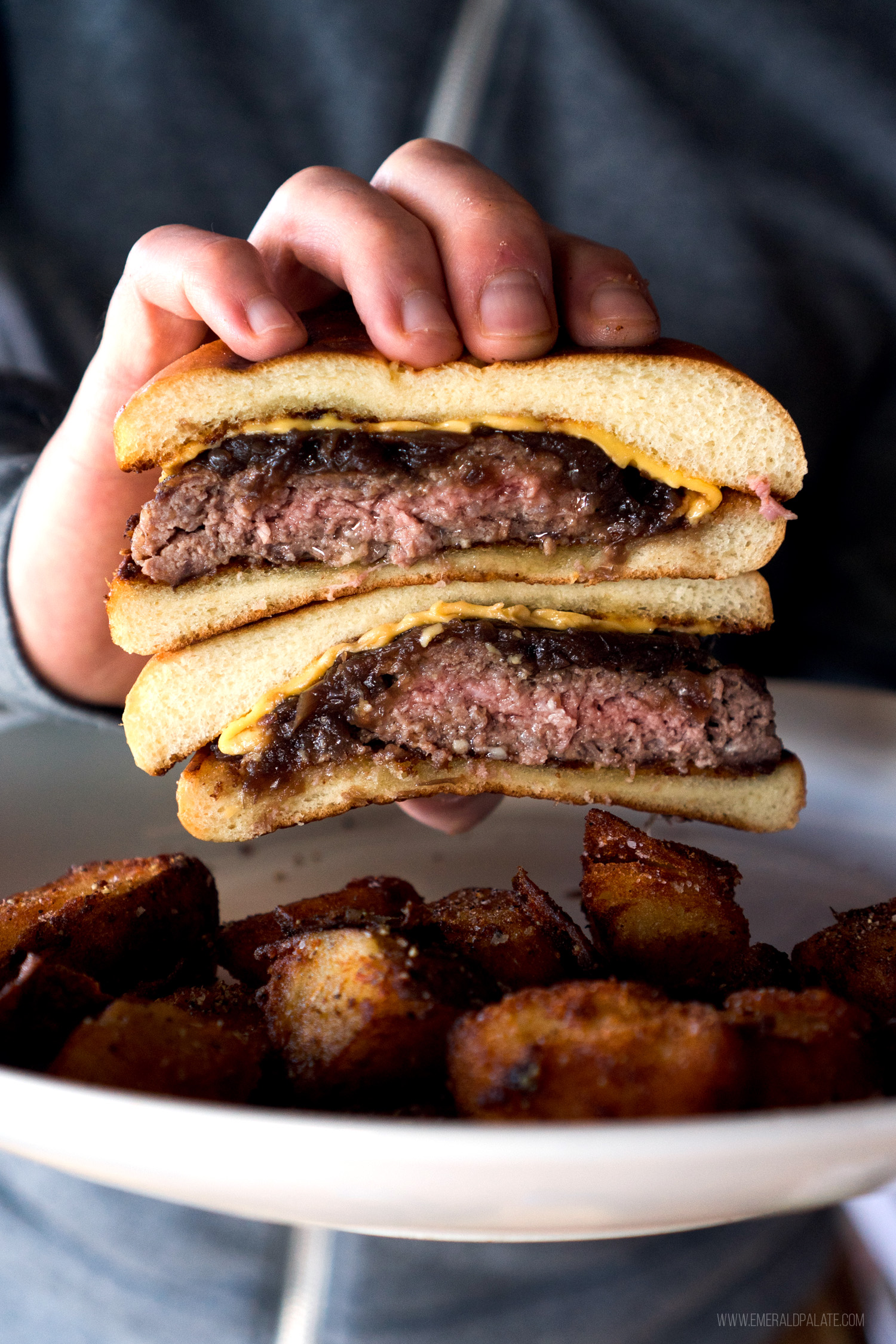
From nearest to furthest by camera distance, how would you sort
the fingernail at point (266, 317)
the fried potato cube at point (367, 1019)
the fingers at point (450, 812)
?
the fried potato cube at point (367, 1019) < the fingernail at point (266, 317) < the fingers at point (450, 812)

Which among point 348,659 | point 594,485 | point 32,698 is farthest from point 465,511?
point 32,698

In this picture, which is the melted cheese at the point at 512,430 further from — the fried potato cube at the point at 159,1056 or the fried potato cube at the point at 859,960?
the fried potato cube at the point at 159,1056

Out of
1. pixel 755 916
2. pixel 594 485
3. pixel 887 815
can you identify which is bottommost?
pixel 755 916

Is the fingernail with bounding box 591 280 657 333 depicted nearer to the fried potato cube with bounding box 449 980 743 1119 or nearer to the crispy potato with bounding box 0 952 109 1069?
the fried potato cube with bounding box 449 980 743 1119

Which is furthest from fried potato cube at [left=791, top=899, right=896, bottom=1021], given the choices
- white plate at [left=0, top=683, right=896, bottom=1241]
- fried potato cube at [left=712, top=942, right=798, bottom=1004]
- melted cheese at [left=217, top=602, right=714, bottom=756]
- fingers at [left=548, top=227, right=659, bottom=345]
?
fingers at [left=548, top=227, right=659, bottom=345]

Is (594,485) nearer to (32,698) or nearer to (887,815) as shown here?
(887,815)

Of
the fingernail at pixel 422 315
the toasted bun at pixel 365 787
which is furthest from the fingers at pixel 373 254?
the toasted bun at pixel 365 787
